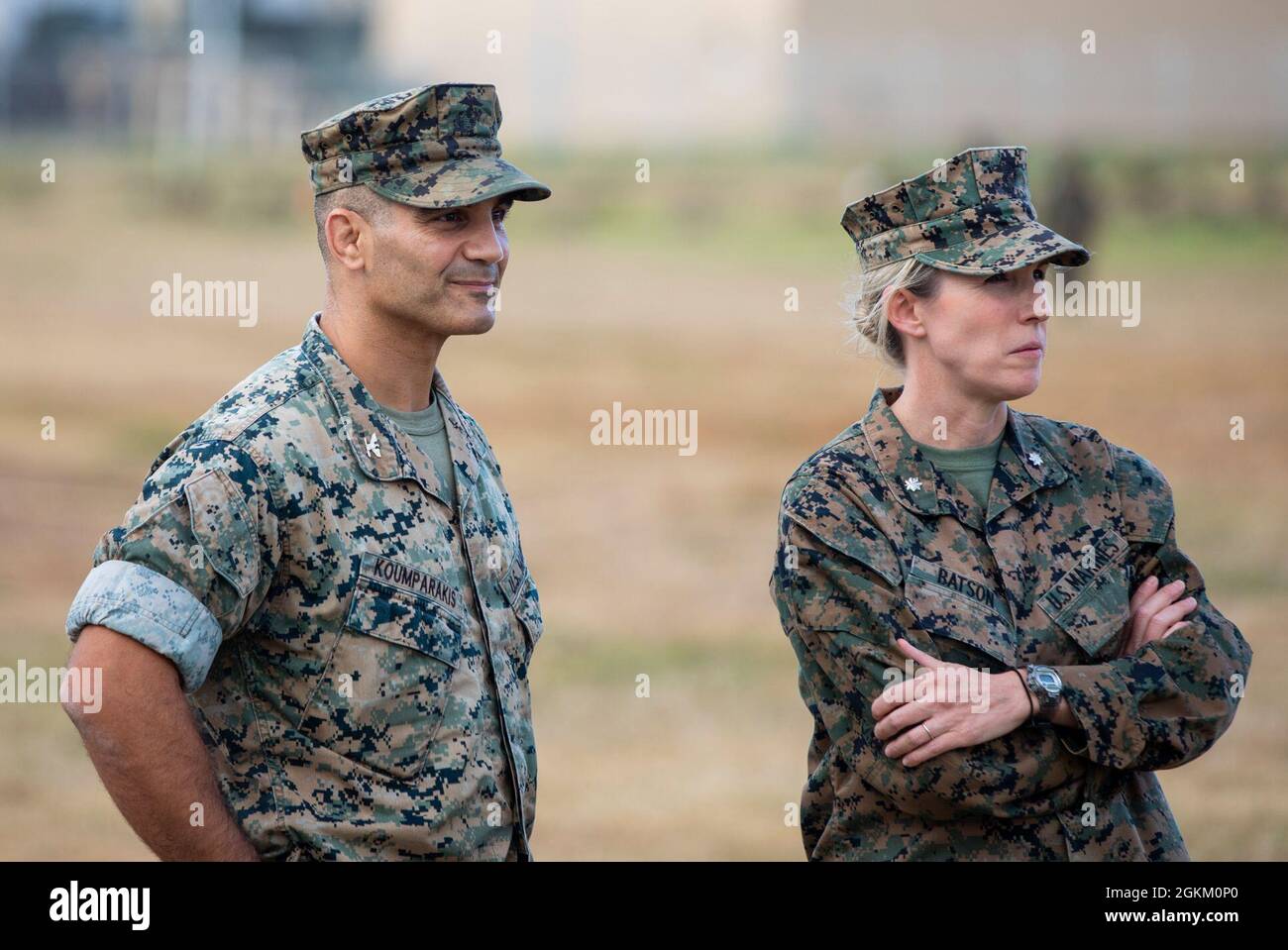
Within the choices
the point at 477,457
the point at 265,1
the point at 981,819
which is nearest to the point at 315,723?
the point at 477,457

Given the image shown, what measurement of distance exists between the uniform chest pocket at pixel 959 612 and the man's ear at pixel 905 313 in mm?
510

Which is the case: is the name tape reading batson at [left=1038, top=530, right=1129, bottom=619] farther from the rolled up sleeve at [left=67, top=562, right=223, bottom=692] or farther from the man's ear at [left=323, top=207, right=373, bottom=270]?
the rolled up sleeve at [left=67, top=562, right=223, bottom=692]

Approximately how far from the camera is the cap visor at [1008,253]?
3336 mm

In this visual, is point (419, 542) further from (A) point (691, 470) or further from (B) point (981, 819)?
(A) point (691, 470)

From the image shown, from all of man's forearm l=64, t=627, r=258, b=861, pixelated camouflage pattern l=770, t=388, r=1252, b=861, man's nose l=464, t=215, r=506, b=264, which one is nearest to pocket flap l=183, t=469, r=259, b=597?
man's forearm l=64, t=627, r=258, b=861

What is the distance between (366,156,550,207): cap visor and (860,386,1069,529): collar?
89cm

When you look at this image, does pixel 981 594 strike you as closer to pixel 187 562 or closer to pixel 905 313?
→ pixel 905 313

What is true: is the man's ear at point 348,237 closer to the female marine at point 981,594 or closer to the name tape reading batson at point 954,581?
the female marine at point 981,594

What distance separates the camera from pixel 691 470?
16906mm

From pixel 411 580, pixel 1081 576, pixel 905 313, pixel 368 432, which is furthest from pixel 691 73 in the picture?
pixel 411 580

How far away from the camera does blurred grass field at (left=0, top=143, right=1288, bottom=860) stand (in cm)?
912

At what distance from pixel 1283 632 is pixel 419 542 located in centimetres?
983

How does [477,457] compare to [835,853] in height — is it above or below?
above
